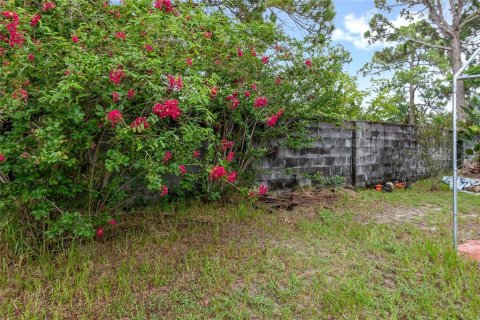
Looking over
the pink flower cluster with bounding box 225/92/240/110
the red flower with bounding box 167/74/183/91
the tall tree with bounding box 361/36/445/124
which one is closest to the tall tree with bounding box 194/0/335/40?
the pink flower cluster with bounding box 225/92/240/110

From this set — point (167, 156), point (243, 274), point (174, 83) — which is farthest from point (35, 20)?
point (243, 274)

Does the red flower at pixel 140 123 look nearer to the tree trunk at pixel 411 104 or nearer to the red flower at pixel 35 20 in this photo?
the red flower at pixel 35 20

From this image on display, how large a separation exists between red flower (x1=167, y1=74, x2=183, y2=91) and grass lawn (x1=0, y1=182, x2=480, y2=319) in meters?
1.41

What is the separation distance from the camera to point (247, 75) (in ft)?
14.2

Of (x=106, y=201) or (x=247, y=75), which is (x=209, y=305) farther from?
(x=247, y=75)

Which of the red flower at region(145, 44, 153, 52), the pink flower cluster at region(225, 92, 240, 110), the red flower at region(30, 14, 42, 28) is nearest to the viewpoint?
the red flower at region(30, 14, 42, 28)

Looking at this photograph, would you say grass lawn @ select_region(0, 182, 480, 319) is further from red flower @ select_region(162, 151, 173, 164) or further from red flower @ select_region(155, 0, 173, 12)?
red flower @ select_region(155, 0, 173, 12)

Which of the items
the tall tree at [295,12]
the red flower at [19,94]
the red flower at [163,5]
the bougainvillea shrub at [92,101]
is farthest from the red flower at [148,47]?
the tall tree at [295,12]

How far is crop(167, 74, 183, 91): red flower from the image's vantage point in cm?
264

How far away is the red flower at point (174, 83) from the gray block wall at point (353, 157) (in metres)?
2.69

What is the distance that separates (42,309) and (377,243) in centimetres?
291

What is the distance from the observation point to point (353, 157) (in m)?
6.75

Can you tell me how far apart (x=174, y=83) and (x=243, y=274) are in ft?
5.20

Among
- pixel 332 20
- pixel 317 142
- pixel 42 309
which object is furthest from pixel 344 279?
pixel 332 20
